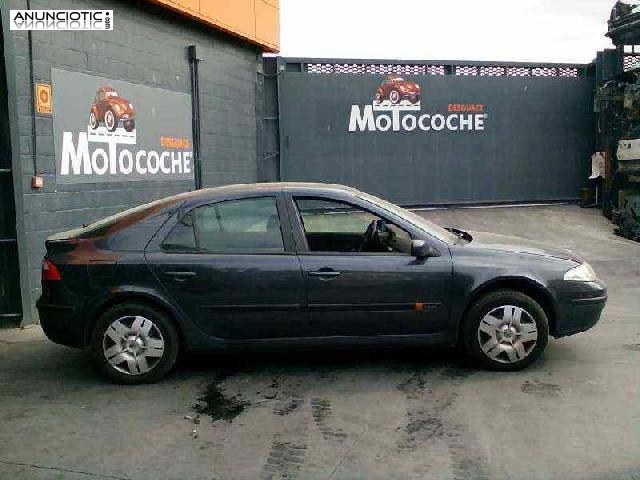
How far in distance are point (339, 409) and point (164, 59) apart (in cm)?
714

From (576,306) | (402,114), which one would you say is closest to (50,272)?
(576,306)

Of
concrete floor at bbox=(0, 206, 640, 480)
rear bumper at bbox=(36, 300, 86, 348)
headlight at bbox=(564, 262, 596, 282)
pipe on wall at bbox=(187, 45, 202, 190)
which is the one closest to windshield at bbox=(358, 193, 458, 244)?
headlight at bbox=(564, 262, 596, 282)

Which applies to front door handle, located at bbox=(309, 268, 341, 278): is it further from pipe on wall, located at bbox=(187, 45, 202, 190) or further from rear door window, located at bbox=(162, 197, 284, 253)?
pipe on wall, located at bbox=(187, 45, 202, 190)

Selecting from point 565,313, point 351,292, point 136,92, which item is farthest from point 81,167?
point 565,313

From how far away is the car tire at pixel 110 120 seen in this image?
880 centimetres

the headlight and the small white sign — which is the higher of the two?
the small white sign

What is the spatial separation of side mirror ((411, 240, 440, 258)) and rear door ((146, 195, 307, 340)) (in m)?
0.87

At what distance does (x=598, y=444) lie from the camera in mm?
4062

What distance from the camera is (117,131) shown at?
9.08 meters

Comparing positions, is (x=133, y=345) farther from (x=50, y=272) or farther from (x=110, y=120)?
(x=110, y=120)

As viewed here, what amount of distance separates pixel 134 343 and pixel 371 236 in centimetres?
203

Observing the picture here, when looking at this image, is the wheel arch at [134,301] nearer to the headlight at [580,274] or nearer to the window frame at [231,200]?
the window frame at [231,200]

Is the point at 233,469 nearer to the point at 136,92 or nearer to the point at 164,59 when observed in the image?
the point at 136,92

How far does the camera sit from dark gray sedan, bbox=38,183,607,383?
516cm
